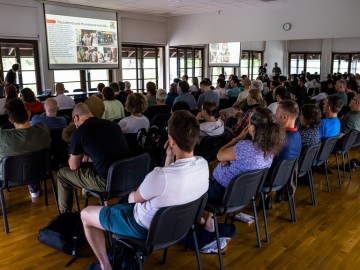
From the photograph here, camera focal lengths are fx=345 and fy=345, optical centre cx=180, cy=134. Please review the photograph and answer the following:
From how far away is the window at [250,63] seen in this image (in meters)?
13.8

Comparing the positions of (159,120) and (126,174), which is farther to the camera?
(159,120)

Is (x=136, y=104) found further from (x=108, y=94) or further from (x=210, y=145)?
(x=108, y=94)

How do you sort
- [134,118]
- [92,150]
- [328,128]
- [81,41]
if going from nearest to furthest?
[92,150]
[134,118]
[328,128]
[81,41]

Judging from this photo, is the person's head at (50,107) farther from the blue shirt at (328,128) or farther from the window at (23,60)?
the window at (23,60)

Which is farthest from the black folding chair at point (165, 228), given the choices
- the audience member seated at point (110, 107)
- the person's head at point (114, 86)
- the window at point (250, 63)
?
the window at point (250, 63)

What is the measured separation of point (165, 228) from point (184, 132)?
58 cm

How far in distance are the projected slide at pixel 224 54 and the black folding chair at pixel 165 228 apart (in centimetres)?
1166

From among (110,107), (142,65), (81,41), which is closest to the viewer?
(110,107)

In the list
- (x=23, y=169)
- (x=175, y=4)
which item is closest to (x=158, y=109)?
(x=23, y=169)

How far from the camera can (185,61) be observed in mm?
13383

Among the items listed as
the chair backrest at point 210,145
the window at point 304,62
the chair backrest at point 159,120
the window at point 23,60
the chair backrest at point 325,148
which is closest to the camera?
the chair backrest at point 325,148

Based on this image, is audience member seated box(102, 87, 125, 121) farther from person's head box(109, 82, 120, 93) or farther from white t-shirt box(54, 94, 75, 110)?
white t-shirt box(54, 94, 75, 110)

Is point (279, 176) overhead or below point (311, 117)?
below

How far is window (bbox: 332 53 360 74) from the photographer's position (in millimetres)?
11297
